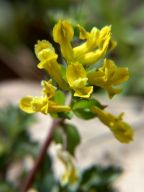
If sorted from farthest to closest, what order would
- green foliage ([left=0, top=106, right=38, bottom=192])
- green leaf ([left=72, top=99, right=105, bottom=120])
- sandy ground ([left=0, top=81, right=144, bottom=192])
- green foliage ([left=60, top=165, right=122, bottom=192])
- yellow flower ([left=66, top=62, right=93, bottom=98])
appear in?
sandy ground ([left=0, top=81, right=144, bottom=192]), green foliage ([left=0, top=106, right=38, bottom=192]), green foliage ([left=60, top=165, right=122, bottom=192]), green leaf ([left=72, top=99, right=105, bottom=120]), yellow flower ([left=66, top=62, right=93, bottom=98])

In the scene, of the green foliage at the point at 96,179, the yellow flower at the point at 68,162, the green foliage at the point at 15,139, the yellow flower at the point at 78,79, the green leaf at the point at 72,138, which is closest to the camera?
the yellow flower at the point at 78,79

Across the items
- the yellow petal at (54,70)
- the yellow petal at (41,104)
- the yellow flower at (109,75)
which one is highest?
the yellow petal at (54,70)

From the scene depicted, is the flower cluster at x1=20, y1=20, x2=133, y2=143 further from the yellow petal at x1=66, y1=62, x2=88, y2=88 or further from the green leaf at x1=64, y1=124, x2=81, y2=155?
the green leaf at x1=64, y1=124, x2=81, y2=155

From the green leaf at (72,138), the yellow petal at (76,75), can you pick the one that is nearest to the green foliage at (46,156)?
the green leaf at (72,138)

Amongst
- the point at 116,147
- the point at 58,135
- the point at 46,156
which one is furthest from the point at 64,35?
the point at 116,147

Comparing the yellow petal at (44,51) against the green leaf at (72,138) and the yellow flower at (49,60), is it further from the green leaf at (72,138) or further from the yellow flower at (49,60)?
the green leaf at (72,138)

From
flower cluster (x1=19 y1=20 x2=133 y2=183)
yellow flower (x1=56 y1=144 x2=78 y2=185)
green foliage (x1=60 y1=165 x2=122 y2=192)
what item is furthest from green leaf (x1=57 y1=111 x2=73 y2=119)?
green foliage (x1=60 y1=165 x2=122 y2=192)

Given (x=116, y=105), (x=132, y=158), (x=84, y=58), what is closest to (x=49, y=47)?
(x=84, y=58)
